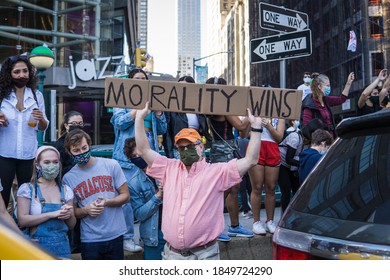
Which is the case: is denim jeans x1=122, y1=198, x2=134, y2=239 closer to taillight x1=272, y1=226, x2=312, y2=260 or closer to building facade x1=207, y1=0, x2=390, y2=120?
taillight x1=272, y1=226, x2=312, y2=260

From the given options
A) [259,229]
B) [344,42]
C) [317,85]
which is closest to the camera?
[259,229]

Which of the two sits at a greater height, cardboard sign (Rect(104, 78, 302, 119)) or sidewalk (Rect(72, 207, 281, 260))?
cardboard sign (Rect(104, 78, 302, 119))

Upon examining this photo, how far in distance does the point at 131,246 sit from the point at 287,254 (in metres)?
2.80

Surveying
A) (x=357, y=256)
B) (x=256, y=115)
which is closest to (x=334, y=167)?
(x=357, y=256)

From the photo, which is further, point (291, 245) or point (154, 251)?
point (154, 251)

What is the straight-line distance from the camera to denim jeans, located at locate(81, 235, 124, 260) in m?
4.10

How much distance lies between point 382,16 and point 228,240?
44.0 metres

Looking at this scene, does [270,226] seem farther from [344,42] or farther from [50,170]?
[344,42]

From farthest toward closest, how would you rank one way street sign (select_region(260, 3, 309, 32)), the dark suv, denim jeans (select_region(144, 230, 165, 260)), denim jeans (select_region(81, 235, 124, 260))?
one way street sign (select_region(260, 3, 309, 32)) → denim jeans (select_region(144, 230, 165, 260)) → denim jeans (select_region(81, 235, 124, 260)) → the dark suv

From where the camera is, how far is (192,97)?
12.1 ft

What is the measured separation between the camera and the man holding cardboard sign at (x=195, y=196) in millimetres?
3463

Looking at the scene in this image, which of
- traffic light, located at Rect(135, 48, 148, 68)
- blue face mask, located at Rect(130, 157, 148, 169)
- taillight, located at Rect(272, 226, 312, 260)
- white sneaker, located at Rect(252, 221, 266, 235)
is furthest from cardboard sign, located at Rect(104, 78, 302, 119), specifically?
traffic light, located at Rect(135, 48, 148, 68)

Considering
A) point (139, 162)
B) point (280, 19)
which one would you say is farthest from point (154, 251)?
point (280, 19)

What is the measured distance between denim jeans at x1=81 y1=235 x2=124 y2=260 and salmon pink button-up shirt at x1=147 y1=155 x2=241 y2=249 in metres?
0.80
